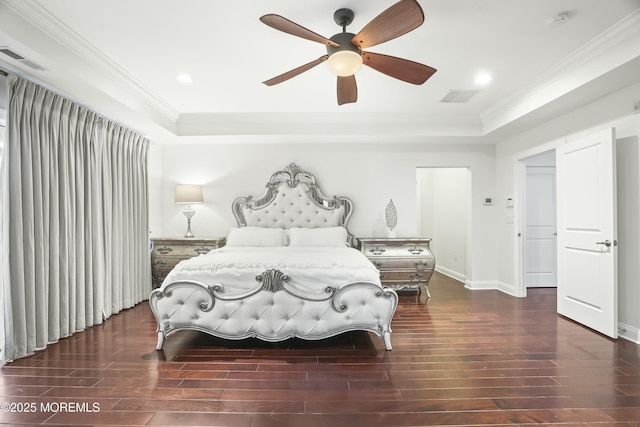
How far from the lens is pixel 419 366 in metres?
2.48

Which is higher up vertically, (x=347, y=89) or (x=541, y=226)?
(x=347, y=89)

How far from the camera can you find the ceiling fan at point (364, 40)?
6.13ft

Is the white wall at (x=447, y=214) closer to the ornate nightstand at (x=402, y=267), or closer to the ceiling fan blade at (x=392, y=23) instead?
the ornate nightstand at (x=402, y=267)

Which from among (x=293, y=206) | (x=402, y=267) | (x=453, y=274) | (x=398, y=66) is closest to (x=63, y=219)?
(x=293, y=206)

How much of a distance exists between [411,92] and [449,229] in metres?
3.46

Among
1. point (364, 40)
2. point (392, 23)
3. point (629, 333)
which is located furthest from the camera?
point (629, 333)

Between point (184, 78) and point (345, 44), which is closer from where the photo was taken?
point (345, 44)

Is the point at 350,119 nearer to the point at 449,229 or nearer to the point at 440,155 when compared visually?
the point at 440,155

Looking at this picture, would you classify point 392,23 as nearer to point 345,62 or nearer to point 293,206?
point 345,62

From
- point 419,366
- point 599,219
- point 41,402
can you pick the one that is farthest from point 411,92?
point 41,402

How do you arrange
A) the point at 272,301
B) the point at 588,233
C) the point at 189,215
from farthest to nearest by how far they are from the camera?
the point at 189,215
the point at 588,233
the point at 272,301

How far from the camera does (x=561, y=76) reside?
10.5 ft

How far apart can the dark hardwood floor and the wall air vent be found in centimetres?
231

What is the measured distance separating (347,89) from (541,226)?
15.0ft
